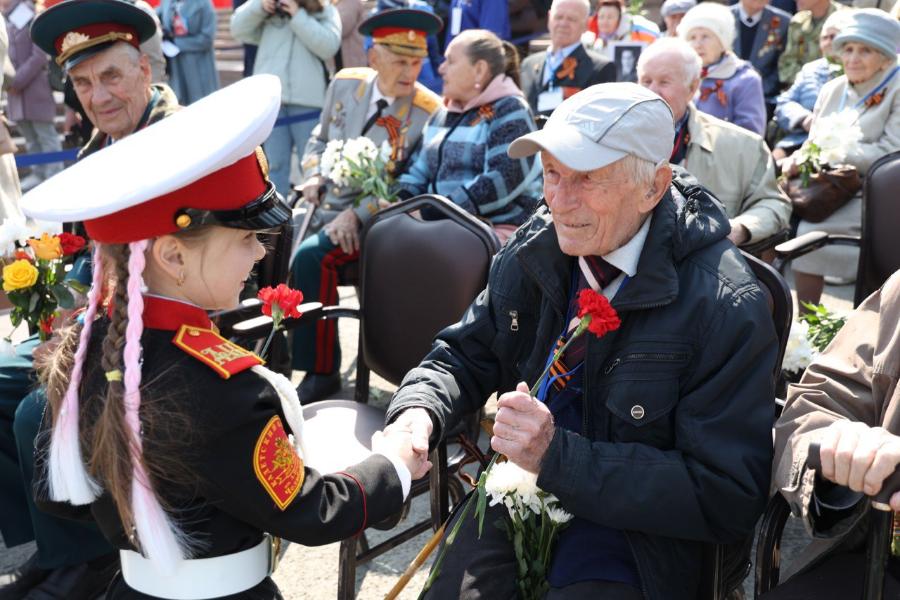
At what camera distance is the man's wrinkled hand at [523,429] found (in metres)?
2.07

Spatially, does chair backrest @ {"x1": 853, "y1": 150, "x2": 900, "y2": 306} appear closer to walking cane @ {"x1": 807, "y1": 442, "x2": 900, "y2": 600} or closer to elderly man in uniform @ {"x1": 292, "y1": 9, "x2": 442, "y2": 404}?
walking cane @ {"x1": 807, "y1": 442, "x2": 900, "y2": 600}

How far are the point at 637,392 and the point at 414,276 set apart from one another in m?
1.44


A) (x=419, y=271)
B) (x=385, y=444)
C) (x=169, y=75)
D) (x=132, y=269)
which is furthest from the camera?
(x=169, y=75)

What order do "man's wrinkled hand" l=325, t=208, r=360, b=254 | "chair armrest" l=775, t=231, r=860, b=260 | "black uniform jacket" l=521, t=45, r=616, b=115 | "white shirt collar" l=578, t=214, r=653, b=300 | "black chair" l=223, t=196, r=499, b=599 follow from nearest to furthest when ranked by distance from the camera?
"white shirt collar" l=578, t=214, r=653, b=300 → "black chair" l=223, t=196, r=499, b=599 → "chair armrest" l=775, t=231, r=860, b=260 → "man's wrinkled hand" l=325, t=208, r=360, b=254 → "black uniform jacket" l=521, t=45, r=616, b=115

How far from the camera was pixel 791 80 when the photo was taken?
7.66 m

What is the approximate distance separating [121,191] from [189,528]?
26.6 inches

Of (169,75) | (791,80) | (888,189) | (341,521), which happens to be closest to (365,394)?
(341,521)

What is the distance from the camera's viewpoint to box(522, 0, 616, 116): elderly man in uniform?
6684 mm

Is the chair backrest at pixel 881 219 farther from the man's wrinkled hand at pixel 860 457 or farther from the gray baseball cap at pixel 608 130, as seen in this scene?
the man's wrinkled hand at pixel 860 457

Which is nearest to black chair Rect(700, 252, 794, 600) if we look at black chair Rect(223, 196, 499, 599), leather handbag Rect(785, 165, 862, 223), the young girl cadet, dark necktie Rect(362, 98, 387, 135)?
the young girl cadet

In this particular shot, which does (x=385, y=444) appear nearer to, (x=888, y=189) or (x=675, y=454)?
(x=675, y=454)

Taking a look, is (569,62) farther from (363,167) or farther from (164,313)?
(164,313)

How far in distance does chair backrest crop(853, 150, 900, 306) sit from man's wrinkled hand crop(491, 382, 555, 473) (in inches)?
80.3

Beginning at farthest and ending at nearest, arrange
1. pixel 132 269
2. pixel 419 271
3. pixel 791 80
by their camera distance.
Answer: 1. pixel 791 80
2. pixel 419 271
3. pixel 132 269
